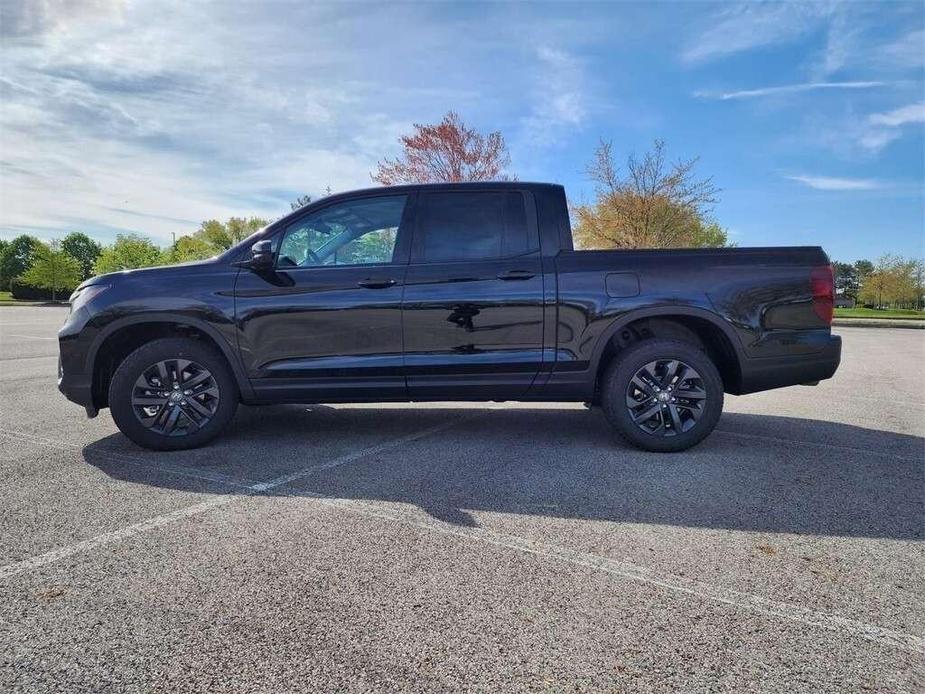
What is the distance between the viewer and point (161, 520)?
3.04 m

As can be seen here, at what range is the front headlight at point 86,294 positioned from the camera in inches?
173

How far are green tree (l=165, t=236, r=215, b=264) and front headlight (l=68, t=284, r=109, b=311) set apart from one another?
231 feet

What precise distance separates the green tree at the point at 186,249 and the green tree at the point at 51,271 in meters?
11.0

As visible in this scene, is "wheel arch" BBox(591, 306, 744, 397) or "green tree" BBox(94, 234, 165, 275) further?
"green tree" BBox(94, 234, 165, 275)

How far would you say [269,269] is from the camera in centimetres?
439

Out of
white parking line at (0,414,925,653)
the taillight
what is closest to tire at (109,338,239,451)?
white parking line at (0,414,925,653)

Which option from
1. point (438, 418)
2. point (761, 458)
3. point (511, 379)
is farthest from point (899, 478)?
point (438, 418)

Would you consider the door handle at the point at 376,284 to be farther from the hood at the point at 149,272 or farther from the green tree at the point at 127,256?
the green tree at the point at 127,256

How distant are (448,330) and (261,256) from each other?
143cm

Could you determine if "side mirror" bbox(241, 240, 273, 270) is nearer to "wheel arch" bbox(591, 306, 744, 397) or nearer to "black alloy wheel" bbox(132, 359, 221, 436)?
"black alloy wheel" bbox(132, 359, 221, 436)

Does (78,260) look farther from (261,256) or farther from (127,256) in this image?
(261,256)

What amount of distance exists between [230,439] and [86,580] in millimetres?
2365

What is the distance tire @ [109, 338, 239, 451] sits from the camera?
4.30m

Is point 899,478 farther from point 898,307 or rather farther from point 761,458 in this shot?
point 898,307
